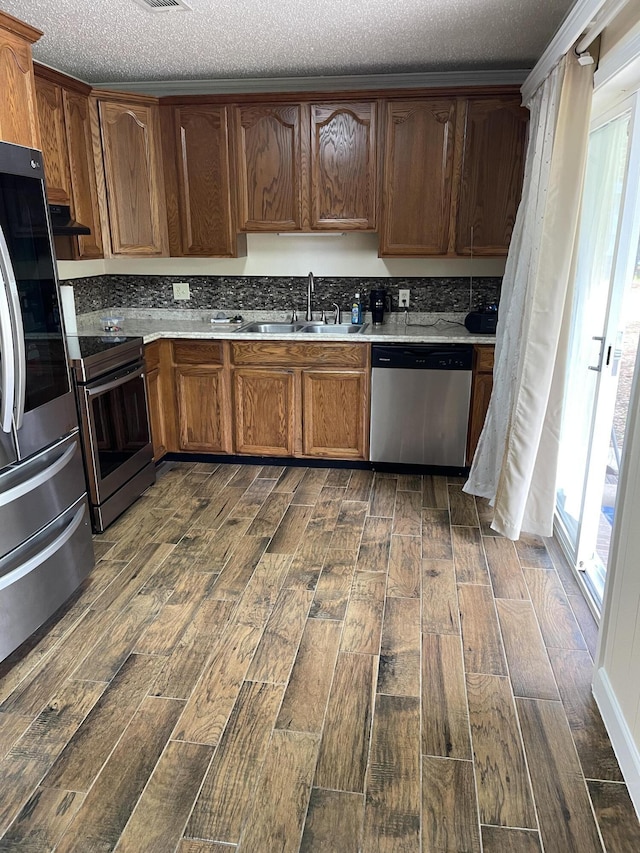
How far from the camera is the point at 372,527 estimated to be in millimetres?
3471

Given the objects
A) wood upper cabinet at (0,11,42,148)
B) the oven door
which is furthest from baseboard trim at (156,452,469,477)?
wood upper cabinet at (0,11,42,148)

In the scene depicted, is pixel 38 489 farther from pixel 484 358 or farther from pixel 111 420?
pixel 484 358

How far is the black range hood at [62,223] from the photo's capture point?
3.46 metres

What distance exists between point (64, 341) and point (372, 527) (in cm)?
183

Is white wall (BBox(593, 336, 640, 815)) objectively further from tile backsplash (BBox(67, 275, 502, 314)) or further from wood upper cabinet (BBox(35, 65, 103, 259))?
wood upper cabinet (BBox(35, 65, 103, 259))

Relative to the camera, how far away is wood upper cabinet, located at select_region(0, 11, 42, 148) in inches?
93.7

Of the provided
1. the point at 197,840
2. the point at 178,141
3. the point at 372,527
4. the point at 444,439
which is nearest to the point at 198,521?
the point at 372,527

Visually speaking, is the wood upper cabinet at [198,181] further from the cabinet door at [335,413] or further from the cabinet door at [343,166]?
the cabinet door at [335,413]

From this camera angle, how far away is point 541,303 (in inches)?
111

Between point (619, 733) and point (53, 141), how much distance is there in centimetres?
383

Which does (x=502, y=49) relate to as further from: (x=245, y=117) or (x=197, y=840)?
(x=197, y=840)

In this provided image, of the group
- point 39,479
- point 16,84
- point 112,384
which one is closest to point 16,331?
point 39,479

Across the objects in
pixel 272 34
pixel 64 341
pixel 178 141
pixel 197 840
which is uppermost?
pixel 272 34

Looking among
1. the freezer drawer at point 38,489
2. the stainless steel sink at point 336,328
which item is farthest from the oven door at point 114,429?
the stainless steel sink at point 336,328
